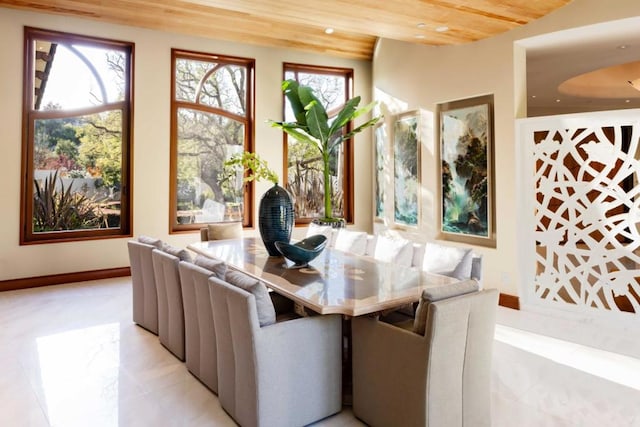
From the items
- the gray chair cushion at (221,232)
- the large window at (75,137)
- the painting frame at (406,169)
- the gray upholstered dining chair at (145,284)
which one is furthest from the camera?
the painting frame at (406,169)

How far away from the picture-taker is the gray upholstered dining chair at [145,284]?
374 cm

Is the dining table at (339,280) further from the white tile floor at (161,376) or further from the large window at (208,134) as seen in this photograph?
the large window at (208,134)

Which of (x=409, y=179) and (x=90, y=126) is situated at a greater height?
(x=90, y=126)

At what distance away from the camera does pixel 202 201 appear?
6754 millimetres

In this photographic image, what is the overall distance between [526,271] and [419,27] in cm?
Result: 304

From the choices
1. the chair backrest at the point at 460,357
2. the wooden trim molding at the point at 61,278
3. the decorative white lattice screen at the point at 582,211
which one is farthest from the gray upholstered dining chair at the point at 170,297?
the decorative white lattice screen at the point at 582,211

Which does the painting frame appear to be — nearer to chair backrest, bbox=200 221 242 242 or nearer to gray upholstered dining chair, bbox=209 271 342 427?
chair backrest, bbox=200 221 242 242

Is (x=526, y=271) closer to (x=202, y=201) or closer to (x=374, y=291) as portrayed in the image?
(x=374, y=291)

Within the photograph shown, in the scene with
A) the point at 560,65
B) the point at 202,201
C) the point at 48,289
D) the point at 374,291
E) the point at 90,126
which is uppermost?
the point at 560,65

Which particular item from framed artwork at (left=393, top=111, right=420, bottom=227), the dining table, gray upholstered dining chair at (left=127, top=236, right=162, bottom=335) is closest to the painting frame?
framed artwork at (left=393, top=111, right=420, bottom=227)

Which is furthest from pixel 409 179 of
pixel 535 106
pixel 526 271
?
pixel 535 106

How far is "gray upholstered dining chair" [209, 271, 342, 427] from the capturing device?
2.25 meters

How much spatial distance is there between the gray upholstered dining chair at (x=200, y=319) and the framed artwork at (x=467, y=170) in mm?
3598

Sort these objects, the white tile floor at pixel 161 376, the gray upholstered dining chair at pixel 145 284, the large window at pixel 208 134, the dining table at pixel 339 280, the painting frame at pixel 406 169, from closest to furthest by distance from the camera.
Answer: the dining table at pixel 339 280 < the white tile floor at pixel 161 376 < the gray upholstered dining chair at pixel 145 284 < the painting frame at pixel 406 169 < the large window at pixel 208 134
